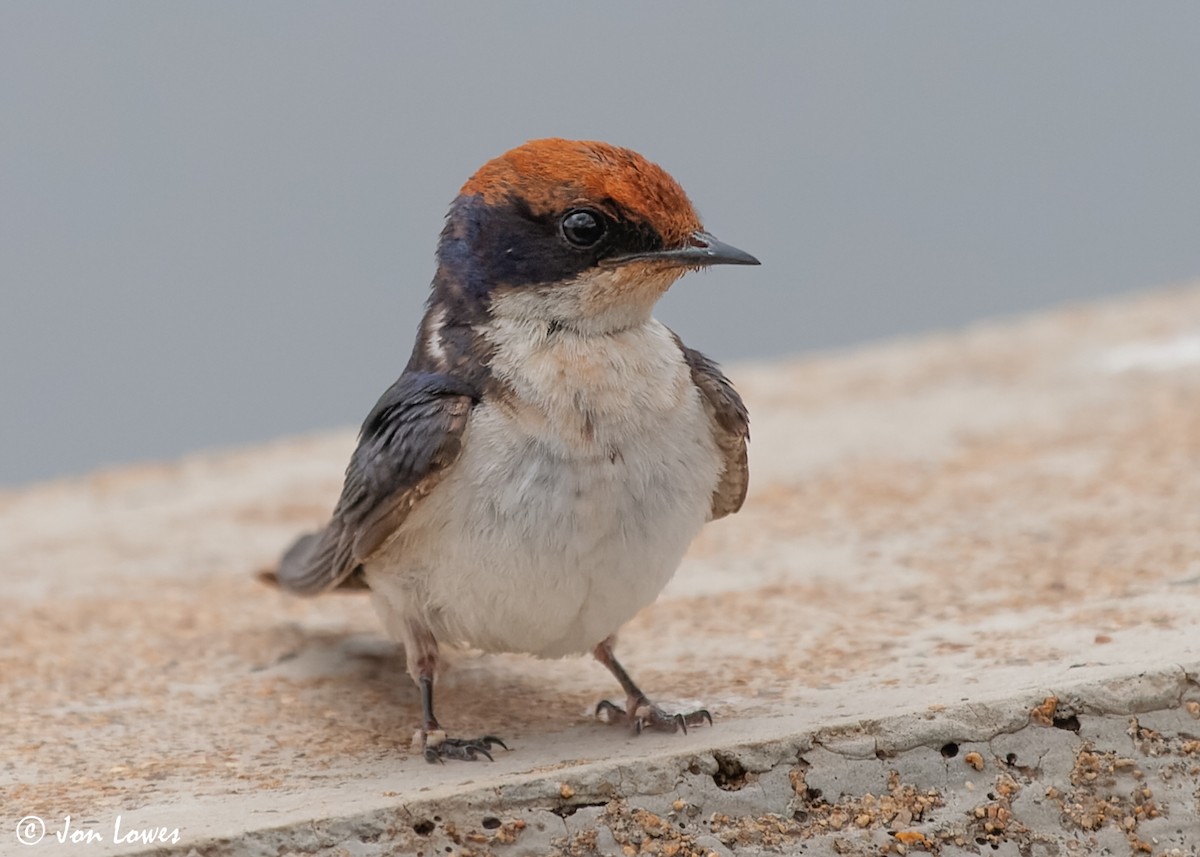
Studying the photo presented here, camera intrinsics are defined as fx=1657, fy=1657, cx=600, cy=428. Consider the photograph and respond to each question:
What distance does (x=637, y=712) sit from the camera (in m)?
4.31

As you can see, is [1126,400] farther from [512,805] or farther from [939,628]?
[512,805]

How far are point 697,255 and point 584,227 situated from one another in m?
0.27

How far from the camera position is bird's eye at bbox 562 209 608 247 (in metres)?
3.89

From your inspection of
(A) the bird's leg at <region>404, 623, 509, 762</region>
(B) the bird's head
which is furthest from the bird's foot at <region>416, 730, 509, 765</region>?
(B) the bird's head

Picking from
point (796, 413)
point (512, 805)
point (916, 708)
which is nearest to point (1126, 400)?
point (796, 413)

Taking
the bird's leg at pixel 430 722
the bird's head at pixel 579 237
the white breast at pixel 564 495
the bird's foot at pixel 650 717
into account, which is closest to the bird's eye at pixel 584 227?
the bird's head at pixel 579 237

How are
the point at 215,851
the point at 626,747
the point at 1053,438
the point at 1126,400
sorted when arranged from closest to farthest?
the point at 215,851, the point at 626,747, the point at 1053,438, the point at 1126,400

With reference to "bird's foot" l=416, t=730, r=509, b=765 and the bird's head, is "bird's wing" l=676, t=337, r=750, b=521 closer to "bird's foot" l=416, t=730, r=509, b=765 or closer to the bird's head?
the bird's head

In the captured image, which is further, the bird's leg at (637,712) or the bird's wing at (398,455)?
the bird's leg at (637,712)

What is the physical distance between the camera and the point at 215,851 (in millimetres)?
3510

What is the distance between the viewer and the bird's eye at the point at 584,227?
389 cm

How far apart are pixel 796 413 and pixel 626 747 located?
558 cm

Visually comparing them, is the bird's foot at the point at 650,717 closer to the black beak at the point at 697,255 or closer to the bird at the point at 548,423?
the bird at the point at 548,423

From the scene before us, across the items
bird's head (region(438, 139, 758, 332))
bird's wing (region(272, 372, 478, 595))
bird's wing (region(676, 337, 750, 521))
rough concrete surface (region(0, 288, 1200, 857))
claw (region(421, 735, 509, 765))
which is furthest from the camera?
bird's wing (region(676, 337, 750, 521))
